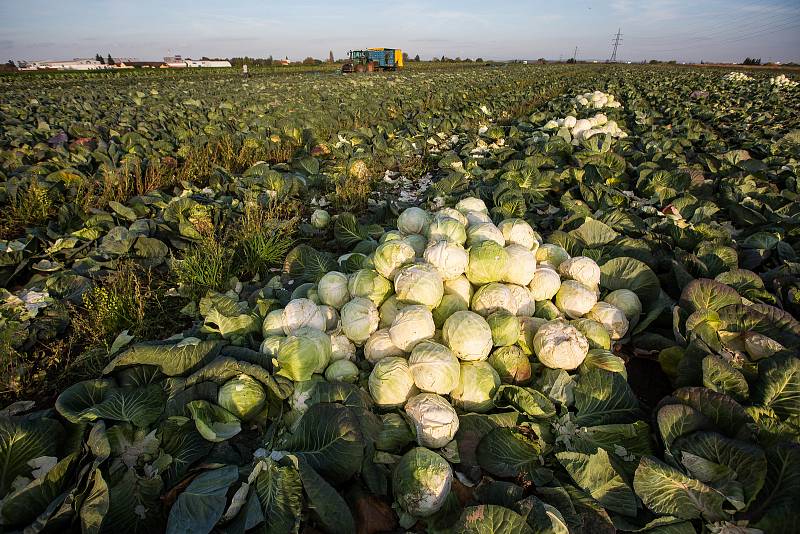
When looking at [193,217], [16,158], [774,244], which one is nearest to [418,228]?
[193,217]

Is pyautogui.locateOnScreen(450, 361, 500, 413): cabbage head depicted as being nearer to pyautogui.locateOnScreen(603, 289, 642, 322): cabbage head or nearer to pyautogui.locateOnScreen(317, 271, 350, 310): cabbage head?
pyautogui.locateOnScreen(317, 271, 350, 310): cabbage head

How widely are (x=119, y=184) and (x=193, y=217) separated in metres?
2.62

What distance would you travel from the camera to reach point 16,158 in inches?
332

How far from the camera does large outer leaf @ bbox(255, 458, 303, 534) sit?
220 centimetres

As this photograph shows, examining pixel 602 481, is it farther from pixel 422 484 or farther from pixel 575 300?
pixel 575 300

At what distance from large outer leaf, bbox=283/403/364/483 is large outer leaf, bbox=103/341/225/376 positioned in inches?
44.7

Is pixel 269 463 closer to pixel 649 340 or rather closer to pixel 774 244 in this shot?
pixel 649 340

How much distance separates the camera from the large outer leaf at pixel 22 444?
7.98 feet

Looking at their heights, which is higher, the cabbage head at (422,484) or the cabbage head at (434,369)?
the cabbage head at (434,369)

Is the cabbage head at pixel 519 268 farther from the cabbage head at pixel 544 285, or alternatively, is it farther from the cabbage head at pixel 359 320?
the cabbage head at pixel 359 320

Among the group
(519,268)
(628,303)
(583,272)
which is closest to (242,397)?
(519,268)

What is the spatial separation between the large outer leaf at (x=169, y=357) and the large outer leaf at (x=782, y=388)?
419 cm

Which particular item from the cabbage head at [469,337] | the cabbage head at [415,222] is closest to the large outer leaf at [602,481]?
the cabbage head at [469,337]

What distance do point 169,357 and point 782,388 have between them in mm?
4616
